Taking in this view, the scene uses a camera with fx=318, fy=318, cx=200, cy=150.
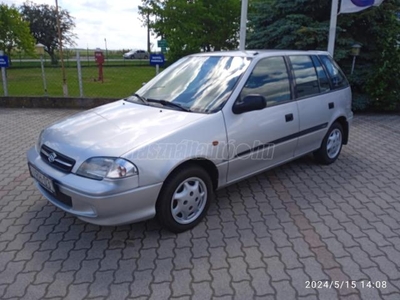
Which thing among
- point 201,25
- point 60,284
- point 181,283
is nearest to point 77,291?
point 60,284

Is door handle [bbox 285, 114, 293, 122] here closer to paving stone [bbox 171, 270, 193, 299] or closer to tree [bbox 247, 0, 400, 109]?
paving stone [bbox 171, 270, 193, 299]

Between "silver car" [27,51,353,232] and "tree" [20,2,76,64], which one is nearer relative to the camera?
"silver car" [27,51,353,232]

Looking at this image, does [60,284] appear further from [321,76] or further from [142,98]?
[321,76]

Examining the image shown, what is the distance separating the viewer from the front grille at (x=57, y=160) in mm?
2693

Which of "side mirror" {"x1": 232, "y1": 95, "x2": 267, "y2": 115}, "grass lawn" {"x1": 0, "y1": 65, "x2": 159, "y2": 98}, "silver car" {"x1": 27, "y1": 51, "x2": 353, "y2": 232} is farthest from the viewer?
"grass lawn" {"x1": 0, "y1": 65, "x2": 159, "y2": 98}

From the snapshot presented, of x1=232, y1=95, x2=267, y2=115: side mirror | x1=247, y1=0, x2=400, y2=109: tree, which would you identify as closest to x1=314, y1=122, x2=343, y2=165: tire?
x1=232, y1=95, x2=267, y2=115: side mirror

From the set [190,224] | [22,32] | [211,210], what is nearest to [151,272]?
[190,224]

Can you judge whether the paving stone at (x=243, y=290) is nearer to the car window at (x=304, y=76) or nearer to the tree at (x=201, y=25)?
the car window at (x=304, y=76)

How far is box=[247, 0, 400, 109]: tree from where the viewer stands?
7914 millimetres

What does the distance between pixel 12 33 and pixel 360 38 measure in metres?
19.6

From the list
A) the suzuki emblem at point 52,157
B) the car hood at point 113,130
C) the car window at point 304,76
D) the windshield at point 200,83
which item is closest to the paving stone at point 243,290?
the car hood at point 113,130

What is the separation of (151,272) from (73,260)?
0.69 metres

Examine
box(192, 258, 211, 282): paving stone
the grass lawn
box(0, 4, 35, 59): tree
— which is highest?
box(0, 4, 35, 59): tree

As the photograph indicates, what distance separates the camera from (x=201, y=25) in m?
18.0
